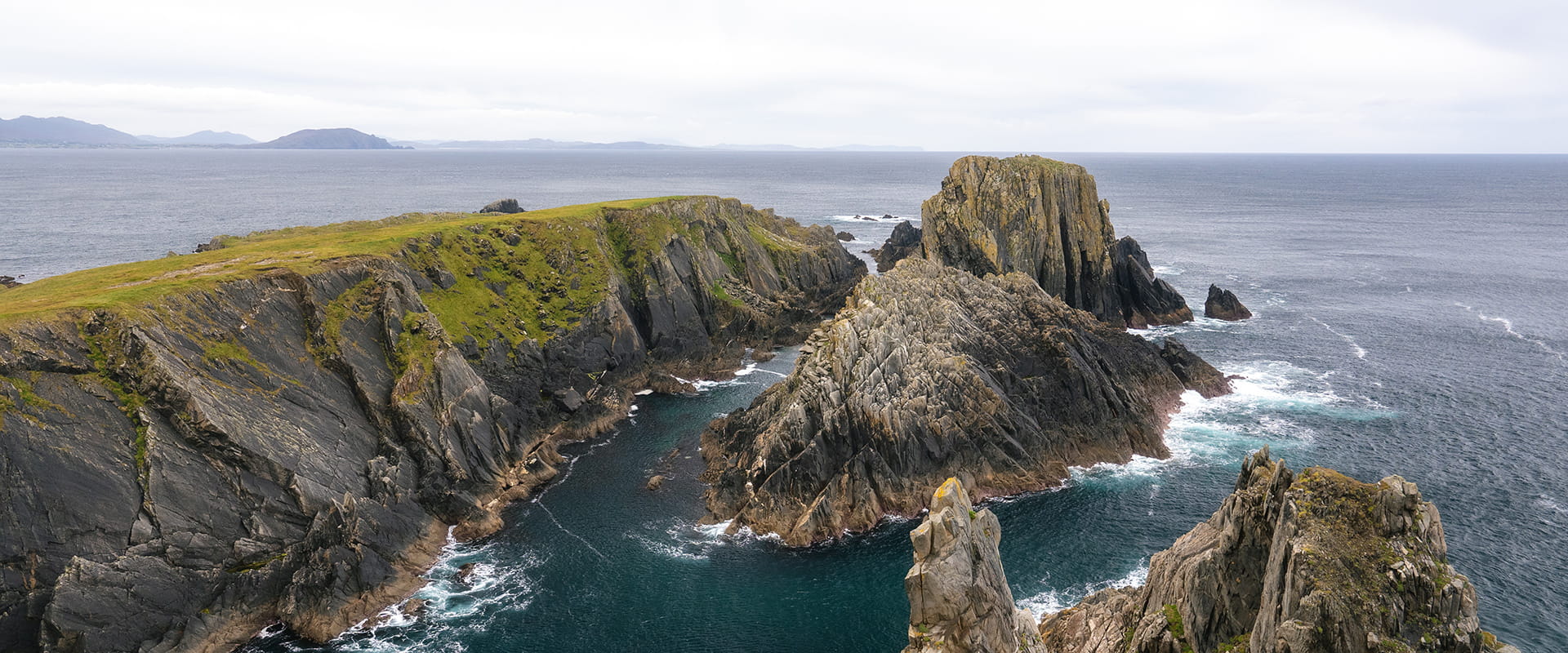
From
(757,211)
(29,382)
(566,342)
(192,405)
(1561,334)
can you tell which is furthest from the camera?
(757,211)

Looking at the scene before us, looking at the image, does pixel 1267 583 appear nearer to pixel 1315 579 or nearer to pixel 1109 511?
pixel 1315 579

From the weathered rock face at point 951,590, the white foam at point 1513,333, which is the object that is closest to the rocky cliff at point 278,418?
the weathered rock face at point 951,590

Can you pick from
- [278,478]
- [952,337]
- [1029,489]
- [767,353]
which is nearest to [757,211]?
[767,353]

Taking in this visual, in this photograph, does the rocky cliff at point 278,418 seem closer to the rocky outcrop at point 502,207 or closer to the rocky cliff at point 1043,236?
the rocky cliff at point 1043,236

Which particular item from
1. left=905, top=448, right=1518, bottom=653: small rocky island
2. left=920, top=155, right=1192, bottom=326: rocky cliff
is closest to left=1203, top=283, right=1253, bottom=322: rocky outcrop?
left=920, top=155, right=1192, bottom=326: rocky cliff

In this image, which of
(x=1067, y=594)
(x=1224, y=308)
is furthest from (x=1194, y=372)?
(x=1067, y=594)

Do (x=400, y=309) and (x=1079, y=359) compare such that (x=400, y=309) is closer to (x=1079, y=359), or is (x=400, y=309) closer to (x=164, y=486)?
(x=164, y=486)
